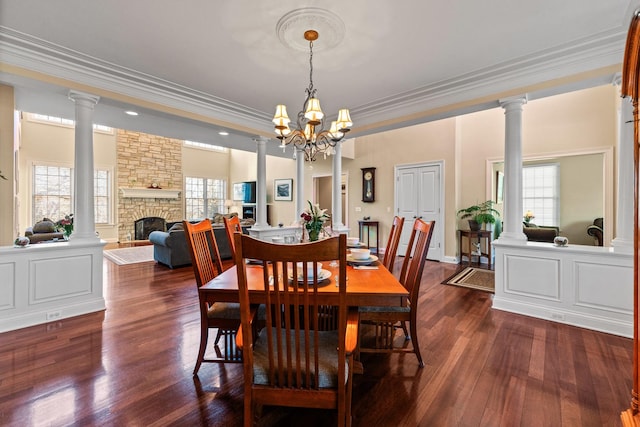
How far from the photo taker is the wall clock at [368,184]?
681cm

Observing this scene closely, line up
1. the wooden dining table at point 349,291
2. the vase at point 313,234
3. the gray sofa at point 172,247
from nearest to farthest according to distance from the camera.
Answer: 1. the wooden dining table at point 349,291
2. the vase at point 313,234
3. the gray sofa at point 172,247

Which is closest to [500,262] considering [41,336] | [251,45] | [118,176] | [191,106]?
[251,45]

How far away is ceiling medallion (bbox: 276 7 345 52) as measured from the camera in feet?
6.78

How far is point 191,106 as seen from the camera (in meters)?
3.64

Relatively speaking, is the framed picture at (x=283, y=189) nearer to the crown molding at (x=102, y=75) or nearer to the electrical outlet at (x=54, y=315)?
the crown molding at (x=102, y=75)

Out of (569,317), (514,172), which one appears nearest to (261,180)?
(514,172)

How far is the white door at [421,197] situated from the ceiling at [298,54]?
2452mm

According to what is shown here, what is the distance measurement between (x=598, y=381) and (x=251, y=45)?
3.63 m

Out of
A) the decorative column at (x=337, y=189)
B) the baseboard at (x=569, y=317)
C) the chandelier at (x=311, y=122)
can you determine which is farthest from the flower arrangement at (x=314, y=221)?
the decorative column at (x=337, y=189)

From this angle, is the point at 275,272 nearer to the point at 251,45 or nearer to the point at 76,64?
the point at 251,45

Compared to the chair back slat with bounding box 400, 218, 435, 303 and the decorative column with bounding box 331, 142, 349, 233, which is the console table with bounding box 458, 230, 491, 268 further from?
the chair back slat with bounding box 400, 218, 435, 303

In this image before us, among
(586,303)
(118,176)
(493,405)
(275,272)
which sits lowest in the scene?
(493,405)

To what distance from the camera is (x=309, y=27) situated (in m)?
2.21

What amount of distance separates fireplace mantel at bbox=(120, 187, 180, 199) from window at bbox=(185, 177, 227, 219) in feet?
1.74
